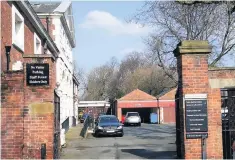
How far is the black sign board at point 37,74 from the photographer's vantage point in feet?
34.7

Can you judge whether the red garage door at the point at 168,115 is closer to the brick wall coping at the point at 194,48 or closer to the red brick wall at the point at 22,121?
the brick wall coping at the point at 194,48

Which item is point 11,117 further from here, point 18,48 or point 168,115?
point 168,115

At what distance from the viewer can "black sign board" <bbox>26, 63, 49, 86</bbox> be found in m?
10.6

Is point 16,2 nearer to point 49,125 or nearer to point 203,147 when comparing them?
point 49,125

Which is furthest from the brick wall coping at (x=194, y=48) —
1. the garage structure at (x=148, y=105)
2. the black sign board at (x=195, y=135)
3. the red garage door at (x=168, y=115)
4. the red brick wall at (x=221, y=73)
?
the red garage door at (x=168, y=115)

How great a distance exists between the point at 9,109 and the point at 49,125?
1.10m

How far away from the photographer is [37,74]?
10.7 meters

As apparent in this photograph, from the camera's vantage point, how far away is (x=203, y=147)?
411 inches

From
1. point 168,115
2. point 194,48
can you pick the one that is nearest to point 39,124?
point 194,48

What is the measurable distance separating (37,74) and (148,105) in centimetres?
4828

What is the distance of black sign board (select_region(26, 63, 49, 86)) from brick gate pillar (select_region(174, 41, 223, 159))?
11.7 feet

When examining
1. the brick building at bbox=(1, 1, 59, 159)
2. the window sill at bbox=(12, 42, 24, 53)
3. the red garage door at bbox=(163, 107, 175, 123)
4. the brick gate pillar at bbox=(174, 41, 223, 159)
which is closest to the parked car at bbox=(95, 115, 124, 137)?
the window sill at bbox=(12, 42, 24, 53)

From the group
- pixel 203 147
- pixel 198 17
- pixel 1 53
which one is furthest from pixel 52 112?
pixel 198 17

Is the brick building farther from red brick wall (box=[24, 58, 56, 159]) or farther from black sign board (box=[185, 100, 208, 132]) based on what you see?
black sign board (box=[185, 100, 208, 132])
